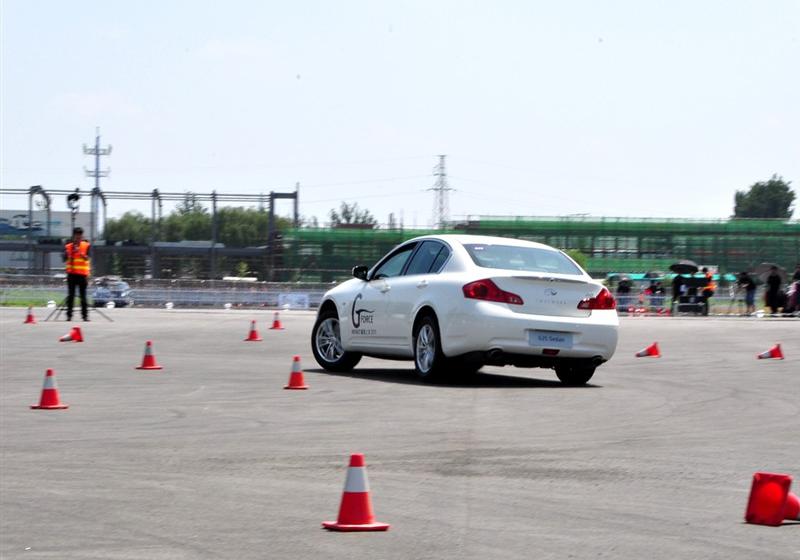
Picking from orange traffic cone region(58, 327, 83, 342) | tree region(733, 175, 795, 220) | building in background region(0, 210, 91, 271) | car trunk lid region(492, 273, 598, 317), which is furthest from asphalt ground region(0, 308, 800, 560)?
tree region(733, 175, 795, 220)

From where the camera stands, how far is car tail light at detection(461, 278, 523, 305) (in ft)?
44.8

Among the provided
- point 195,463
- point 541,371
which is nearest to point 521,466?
point 195,463

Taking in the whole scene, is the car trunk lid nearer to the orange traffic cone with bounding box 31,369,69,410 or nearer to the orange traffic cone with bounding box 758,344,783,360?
the orange traffic cone with bounding box 31,369,69,410

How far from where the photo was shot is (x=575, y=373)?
14391 mm

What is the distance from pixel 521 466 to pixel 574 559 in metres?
2.57

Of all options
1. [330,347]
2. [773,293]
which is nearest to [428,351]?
[330,347]

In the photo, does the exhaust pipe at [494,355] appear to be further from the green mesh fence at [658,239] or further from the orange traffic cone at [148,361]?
the green mesh fence at [658,239]

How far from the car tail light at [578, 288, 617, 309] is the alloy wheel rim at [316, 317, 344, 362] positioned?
321cm

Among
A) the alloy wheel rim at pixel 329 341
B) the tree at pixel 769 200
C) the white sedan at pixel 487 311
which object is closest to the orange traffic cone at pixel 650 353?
the white sedan at pixel 487 311

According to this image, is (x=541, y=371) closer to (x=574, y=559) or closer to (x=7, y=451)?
(x=7, y=451)

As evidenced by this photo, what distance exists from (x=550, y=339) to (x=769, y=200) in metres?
163

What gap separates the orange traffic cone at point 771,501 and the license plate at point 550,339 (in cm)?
700

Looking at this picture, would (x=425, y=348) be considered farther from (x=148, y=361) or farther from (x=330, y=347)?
(x=148, y=361)

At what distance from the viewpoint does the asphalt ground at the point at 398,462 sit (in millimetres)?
6336
